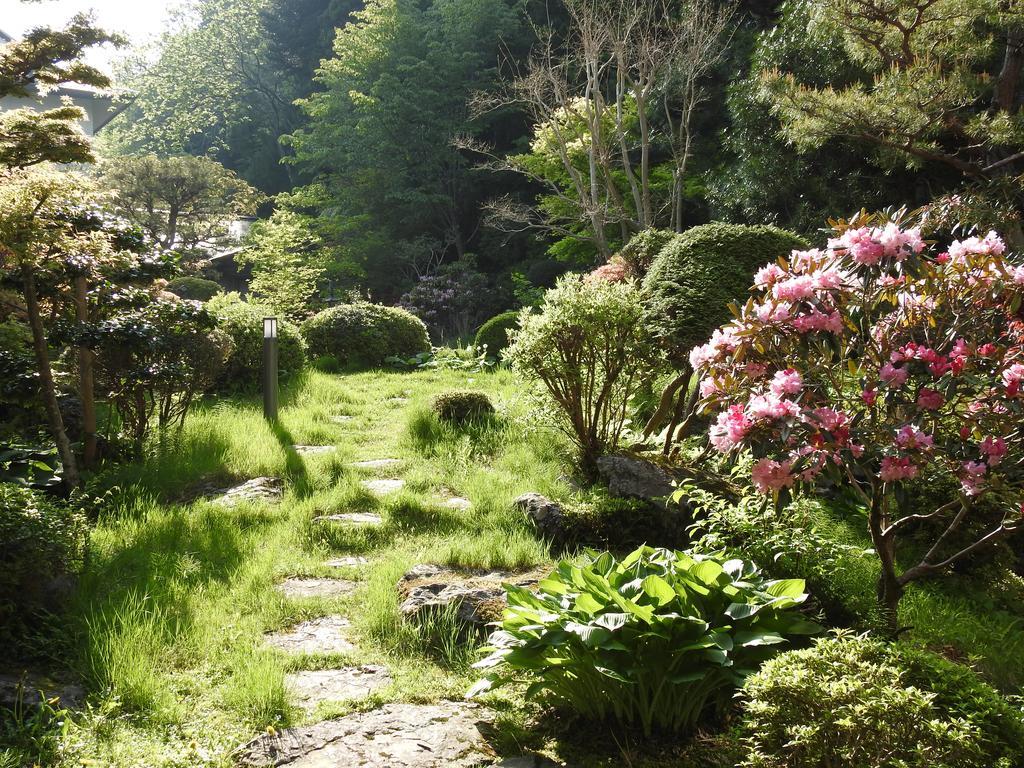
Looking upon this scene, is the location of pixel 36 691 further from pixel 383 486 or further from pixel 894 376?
pixel 894 376

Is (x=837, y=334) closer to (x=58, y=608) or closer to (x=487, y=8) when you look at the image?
(x=58, y=608)

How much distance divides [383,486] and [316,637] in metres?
2.20

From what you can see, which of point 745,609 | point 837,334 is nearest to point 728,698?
point 745,609

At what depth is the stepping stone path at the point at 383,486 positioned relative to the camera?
5180mm

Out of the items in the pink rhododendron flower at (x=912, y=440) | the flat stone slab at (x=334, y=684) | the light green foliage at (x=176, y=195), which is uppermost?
the light green foliage at (x=176, y=195)

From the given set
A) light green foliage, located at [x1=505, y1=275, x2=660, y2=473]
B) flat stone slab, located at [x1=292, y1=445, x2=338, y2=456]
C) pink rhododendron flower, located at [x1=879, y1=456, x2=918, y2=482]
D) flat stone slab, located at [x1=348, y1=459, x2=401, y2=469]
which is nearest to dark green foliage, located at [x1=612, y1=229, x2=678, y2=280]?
light green foliage, located at [x1=505, y1=275, x2=660, y2=473]

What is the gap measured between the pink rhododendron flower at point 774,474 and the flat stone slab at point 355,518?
110 inches

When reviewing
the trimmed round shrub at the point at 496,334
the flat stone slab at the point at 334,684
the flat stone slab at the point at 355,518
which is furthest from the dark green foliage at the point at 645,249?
the flat stone slab at the point at 334,684

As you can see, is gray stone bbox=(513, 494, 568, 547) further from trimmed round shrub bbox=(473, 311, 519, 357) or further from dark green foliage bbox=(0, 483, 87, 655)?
trimmed round shrub bbox=(473, 311, 519, 357)

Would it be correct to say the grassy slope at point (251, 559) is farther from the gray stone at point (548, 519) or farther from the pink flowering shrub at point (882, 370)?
the pink flowering shrub at point (882, 370)

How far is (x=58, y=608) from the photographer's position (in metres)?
3.17

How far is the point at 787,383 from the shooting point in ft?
7.63

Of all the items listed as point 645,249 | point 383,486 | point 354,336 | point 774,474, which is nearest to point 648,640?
point 774,474

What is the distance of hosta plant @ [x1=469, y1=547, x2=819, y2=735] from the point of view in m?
2.32
